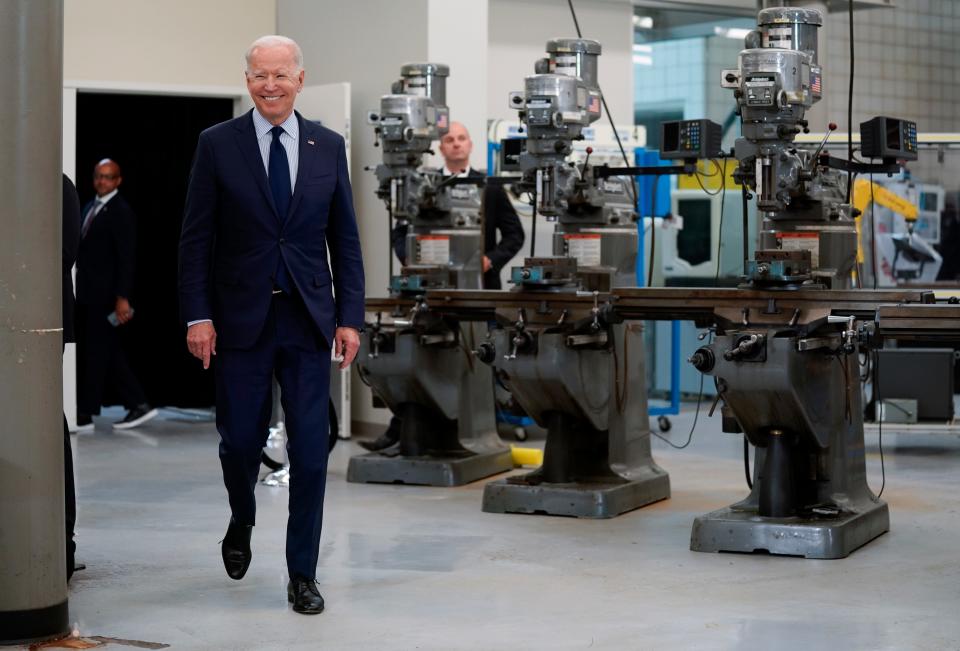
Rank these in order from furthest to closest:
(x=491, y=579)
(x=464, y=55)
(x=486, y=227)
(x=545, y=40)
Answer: (x=545, y=40)
(x=464, y=55)
(x=486, y=227)
(x=491, y=579)

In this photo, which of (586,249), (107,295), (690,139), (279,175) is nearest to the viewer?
(279,175)

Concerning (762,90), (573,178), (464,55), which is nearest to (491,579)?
(762,90)

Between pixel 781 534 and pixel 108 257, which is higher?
pixel 108 257

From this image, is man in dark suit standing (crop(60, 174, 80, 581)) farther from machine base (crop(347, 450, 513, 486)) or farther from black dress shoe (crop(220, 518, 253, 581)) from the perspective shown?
machine base (crop(347, 450, 513, 486))

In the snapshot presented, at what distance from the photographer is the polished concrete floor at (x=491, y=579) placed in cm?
432

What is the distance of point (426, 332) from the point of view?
7258 mm

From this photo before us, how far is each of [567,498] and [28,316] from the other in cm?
290

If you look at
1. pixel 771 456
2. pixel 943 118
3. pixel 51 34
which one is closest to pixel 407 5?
pixel 771 456

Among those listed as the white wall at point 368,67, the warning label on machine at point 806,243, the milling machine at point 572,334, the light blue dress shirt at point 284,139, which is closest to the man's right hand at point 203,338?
the light blue dress shirt at point 284,139

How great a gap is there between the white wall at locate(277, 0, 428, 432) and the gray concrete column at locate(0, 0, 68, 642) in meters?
4.80

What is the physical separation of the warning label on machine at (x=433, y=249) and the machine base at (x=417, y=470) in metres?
0.98

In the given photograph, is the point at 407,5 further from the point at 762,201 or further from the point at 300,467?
the point at 300,467

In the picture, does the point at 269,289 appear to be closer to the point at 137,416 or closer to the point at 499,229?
the point at 499,229

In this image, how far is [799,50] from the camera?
5773 mm
